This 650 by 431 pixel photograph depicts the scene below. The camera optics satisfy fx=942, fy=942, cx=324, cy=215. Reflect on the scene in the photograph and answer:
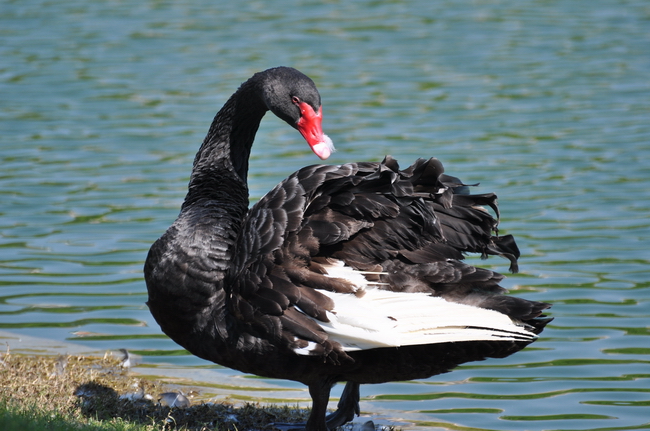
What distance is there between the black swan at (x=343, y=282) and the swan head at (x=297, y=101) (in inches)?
0.6

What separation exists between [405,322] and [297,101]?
150 cm

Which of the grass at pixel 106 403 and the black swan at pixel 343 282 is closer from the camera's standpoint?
the black swan at pixel 343 282

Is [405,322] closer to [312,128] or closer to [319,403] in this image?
[319,403]

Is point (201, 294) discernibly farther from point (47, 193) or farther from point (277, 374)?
point (47, 193)

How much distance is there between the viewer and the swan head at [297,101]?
513cm

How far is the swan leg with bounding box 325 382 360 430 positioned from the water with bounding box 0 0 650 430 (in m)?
0.53

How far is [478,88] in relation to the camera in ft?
43.2

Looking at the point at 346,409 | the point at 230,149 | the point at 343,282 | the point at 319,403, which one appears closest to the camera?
the point at 343,282

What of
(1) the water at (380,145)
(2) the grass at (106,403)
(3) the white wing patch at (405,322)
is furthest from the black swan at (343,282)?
(1) the water at (380,145)

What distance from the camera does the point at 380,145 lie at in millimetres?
10820

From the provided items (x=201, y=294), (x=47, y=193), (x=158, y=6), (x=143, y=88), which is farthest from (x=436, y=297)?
(x=158, y=6)

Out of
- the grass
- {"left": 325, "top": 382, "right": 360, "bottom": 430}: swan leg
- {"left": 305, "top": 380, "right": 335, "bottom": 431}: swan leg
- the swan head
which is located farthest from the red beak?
the grass

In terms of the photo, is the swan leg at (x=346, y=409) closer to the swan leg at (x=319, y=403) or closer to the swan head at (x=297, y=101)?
the swan leg at (x=319, y=403)

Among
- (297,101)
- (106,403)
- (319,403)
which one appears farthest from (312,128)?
(106,403)
